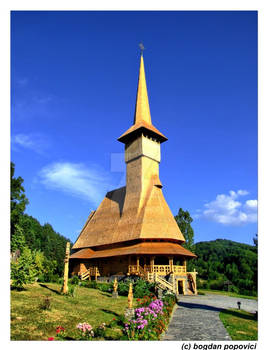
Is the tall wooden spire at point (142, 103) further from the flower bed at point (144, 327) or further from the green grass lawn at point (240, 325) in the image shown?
the flower bed at point (144, 327)

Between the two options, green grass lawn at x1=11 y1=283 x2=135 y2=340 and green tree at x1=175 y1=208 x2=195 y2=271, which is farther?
green tree at x1=175 y1=208 x2=195 y2=271

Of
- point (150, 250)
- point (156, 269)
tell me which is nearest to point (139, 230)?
point (150, 250)

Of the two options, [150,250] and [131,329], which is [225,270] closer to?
[150,250]

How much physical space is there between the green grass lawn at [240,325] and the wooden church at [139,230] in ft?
26.5

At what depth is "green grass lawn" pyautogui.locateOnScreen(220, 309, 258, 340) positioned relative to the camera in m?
11.2

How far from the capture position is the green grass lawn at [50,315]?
31.0 ft

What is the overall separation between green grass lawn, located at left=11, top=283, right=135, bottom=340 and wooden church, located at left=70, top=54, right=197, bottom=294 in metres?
9.62

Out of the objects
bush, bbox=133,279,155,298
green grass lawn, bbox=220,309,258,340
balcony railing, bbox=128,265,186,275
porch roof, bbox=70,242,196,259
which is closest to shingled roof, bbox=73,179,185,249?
porch roof, bbox=70,242,196,259

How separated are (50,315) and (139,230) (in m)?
17.2

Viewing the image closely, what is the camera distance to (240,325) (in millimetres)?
13180

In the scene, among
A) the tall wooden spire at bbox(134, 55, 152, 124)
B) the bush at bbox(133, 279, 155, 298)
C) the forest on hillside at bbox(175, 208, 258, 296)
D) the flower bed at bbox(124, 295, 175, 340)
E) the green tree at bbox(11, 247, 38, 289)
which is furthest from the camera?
the forest on hillside at bbox(175, 208, 258, 296)

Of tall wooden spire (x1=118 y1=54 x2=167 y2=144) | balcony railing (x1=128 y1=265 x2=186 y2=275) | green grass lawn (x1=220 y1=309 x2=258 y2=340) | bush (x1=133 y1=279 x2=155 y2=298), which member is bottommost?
bush (x1=133 y1=279 x2=155 y2=298)

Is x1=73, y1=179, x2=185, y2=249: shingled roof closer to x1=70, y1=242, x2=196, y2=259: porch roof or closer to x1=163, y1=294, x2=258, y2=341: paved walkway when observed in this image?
x1=70, y1=242, x2=196, y2=259: porch roof
